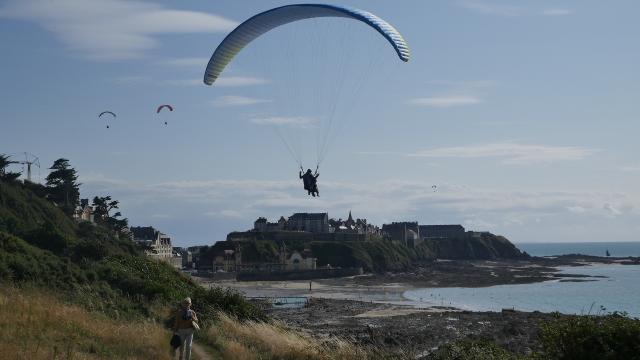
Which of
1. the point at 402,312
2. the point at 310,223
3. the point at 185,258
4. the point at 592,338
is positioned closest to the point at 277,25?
the point at 592,338

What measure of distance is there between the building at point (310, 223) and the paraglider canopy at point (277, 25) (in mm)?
118057

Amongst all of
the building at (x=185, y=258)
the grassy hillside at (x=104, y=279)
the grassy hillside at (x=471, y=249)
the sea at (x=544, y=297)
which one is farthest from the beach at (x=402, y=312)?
the grassy hillside at (x=471, y=249)

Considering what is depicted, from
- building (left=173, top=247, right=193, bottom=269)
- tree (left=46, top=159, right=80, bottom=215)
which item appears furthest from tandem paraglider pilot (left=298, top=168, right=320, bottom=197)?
building (left=173, top=247, right=193, bottom=269)

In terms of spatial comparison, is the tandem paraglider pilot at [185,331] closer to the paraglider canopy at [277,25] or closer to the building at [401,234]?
the paraglider canopy at [277,25]

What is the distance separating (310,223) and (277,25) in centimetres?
12229

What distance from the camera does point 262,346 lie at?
17125mm

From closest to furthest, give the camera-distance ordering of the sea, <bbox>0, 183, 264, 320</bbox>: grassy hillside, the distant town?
<bbox>0, 183, 264, 320</bbox>: grassy hillside → the sea → the distant town

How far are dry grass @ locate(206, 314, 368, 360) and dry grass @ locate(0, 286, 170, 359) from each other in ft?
4.33

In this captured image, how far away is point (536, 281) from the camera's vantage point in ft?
319

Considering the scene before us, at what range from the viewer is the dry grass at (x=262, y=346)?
1584 cm

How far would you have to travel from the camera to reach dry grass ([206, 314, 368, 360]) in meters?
15.8

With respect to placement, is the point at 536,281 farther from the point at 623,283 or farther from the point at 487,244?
the point at 487,244

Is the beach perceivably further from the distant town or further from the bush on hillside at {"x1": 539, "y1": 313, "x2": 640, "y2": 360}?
the distant town

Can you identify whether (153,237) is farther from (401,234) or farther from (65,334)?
(65,334)
